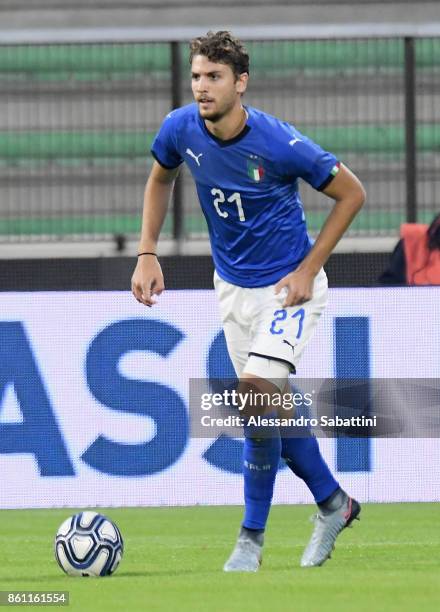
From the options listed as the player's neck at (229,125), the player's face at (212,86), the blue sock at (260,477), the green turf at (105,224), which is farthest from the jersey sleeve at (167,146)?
the green turf at (105,224)

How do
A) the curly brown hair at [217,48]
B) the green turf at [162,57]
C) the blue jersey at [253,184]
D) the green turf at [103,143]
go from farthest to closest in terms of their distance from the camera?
the green turf at [103,143]
the green turf at [162,57]
the blue jersey at [253,184]
the curly brown hair at [217,48]

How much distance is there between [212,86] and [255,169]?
0.34 metres

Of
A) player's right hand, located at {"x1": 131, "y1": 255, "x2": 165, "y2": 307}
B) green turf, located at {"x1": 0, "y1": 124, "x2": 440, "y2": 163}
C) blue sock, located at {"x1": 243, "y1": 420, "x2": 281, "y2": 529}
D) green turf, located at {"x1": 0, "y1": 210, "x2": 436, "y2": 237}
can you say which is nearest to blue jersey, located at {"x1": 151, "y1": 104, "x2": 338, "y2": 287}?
player's right hand, located at {"x1": 131, "y1": 255, "x2": 165, "y2": 307}

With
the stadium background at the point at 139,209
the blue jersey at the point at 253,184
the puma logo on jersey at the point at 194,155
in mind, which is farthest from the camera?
the stadium background at the point at 139,209

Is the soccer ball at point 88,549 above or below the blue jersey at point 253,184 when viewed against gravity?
below

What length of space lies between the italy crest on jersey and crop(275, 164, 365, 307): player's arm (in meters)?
0.23

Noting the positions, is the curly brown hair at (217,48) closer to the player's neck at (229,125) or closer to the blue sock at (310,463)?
the player's neck at (229,125)

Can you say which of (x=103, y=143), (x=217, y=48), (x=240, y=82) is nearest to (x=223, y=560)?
(x=240, y=82)

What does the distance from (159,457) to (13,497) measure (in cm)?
76

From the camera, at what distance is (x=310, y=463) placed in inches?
261

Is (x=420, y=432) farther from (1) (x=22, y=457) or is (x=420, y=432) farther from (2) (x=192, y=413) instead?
(1) (x=22, y=457)

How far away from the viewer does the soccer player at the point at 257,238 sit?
6289 mm

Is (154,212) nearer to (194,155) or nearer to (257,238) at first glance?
(194,155)

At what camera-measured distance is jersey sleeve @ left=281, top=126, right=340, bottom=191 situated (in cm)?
628
